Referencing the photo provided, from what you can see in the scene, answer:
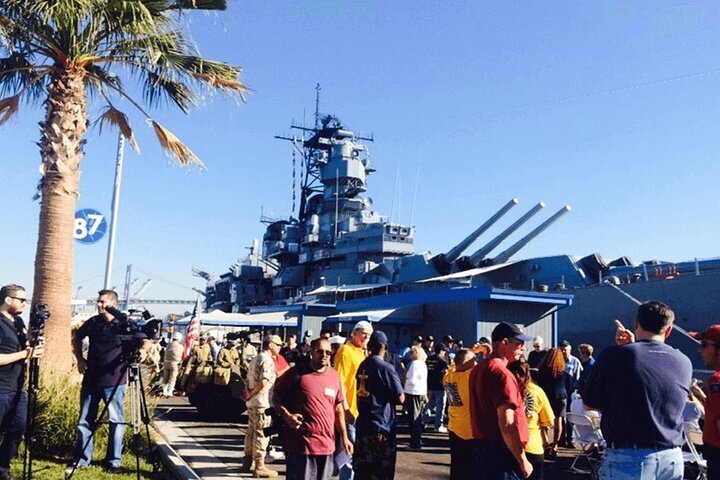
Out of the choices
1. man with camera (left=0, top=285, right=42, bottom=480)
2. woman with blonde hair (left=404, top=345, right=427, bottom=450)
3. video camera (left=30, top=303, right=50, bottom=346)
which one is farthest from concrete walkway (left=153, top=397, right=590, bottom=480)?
video camera (left=30, top=303, right=50, bottom=346)

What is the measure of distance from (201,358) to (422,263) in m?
17.5

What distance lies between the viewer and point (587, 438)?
7.74 metres

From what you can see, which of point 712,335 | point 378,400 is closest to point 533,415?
point 712,335

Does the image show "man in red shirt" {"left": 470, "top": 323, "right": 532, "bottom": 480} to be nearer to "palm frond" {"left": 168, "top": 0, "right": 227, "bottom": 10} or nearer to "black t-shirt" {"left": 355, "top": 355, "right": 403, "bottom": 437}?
"black t-shirt" {"left": 355, "top": 355, "right": 403, "bottom": 437}

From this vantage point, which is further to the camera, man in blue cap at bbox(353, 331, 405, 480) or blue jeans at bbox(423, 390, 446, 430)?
blue jeans at bbox(423, 390, 446, 430)

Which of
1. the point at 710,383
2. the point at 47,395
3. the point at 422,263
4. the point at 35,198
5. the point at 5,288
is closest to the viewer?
the point at 710,383

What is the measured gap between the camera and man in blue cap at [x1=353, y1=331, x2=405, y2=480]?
584 cm

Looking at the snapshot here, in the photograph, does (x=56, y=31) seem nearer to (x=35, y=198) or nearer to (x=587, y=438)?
(x=35, y=198)

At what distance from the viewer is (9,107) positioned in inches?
404

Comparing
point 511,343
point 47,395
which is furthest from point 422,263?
point 511,343

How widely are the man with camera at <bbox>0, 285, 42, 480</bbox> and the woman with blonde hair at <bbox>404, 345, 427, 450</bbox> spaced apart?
5506 millimetres

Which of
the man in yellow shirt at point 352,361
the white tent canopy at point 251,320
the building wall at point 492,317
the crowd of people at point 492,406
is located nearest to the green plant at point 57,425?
the crowd of people at point 492,406

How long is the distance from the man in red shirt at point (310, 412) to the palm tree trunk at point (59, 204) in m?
4.64

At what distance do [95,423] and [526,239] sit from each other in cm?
2327
